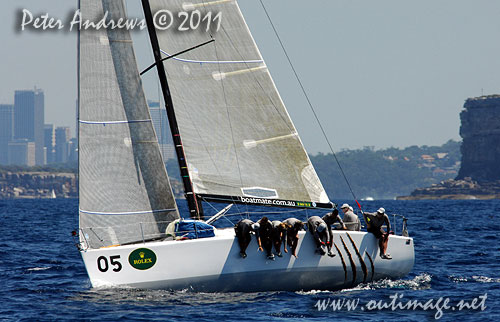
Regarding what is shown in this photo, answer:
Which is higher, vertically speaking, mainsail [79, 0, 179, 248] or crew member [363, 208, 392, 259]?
mainsail [79, 0, 179, 248]

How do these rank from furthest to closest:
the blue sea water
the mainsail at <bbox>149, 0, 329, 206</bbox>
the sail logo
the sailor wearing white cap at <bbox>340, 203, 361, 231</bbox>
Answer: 1. the sailor wearing white cap at <bbox>340, 203, 361, 231</bbox>
2. the mainsail at <bbox>149, 0, 329, 206</bbox>
3. the sail logo
4. the blue sea water

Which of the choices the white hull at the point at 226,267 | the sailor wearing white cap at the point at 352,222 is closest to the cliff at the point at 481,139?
A: the sailor wearing white cap at the point at 352,222

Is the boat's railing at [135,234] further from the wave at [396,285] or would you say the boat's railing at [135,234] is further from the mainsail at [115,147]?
the wave at [396,285]

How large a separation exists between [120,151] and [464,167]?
137465 mm

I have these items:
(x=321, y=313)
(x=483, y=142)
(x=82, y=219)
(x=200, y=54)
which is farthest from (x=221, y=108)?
(x=483, y=142)

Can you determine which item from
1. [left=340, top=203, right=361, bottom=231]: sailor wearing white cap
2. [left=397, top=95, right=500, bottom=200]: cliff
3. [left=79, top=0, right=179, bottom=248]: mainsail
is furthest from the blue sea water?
[left=397, top=95, right=500, bottom=200]: cliff

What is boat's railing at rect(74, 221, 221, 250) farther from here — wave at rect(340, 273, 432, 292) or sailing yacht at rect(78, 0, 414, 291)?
wave at rect(340, 273, 432, 292)

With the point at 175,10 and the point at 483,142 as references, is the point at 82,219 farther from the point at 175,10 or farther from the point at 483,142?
the point at 483,142

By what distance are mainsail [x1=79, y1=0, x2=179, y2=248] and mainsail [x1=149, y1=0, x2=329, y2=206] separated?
741mm

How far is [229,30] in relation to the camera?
1583 cm

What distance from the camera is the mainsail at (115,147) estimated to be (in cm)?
1522

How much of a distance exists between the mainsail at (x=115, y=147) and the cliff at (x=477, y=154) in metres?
128

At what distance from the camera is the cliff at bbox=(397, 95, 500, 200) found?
459ft

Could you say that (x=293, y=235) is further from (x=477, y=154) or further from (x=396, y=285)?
(x=477, y=154)
